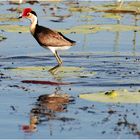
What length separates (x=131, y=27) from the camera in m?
22.1

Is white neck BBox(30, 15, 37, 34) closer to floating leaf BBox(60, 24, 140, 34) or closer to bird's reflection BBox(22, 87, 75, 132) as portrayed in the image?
floating leaf BBox(60, 24, 140, 34)

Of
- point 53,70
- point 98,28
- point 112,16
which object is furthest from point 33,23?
point 112,16

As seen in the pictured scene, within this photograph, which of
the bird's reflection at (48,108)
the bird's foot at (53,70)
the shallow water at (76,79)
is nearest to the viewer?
the shallow water at (76,79)

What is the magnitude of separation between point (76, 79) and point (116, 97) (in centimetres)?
239

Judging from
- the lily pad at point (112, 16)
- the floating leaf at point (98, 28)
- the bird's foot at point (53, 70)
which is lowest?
the lily pad at point (112, 16)

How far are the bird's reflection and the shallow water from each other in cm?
4

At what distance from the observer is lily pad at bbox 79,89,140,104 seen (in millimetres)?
11829

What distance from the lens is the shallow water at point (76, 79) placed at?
1035 centimetres

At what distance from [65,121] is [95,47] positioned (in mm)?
8444

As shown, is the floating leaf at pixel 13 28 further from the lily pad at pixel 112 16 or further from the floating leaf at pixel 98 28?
the lily pad at pixel 112 16

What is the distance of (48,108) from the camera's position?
1166 cm

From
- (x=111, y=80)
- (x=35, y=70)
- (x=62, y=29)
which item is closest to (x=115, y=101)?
(x=111, y=80)

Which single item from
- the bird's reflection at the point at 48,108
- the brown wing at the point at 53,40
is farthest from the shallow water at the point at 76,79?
the brown wing at the point at 53,40

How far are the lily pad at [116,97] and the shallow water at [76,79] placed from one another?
85 mm
